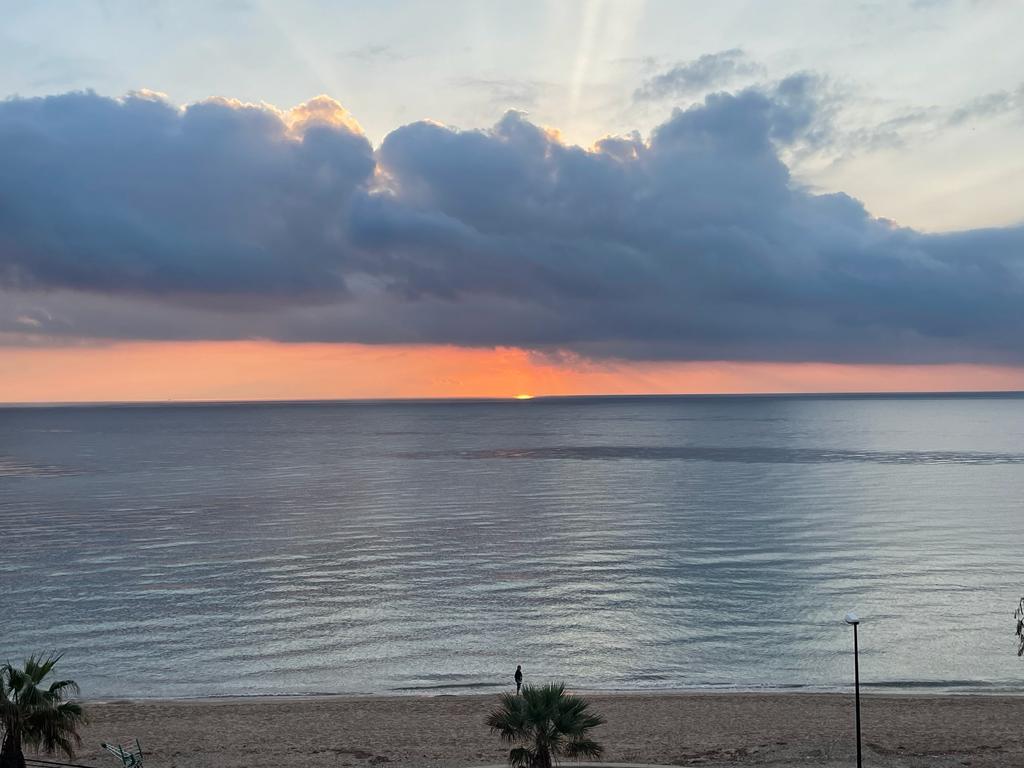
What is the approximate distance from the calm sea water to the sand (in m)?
2.99

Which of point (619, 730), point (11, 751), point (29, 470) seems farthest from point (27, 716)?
point (29, 470)

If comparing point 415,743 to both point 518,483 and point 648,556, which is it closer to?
point 648,556

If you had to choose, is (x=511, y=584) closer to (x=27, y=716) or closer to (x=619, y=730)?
(x=619, y=730)

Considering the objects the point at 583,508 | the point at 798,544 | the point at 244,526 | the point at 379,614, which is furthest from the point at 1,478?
the point at 798,544

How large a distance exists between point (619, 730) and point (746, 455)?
484 feet

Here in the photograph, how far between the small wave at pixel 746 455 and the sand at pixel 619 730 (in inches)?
4915

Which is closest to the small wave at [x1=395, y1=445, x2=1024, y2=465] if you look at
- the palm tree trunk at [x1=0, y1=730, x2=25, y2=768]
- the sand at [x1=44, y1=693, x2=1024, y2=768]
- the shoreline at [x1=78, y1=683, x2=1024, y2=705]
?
the shoreline at [x1=78, y1=683, x2=1024, y2=705]

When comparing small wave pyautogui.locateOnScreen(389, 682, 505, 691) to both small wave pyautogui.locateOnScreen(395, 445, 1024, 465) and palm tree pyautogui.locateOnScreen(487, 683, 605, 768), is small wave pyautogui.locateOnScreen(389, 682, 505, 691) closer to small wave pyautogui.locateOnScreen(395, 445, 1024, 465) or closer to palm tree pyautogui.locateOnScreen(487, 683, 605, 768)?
palm tree pyautogui.locateOnScreen(487, 683, 605, 768)

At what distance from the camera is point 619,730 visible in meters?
34.9

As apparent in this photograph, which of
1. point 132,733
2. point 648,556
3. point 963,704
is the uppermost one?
point 648,556

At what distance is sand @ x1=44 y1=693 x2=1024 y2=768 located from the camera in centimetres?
3177

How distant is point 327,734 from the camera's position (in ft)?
114

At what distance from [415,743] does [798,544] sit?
50.2 m

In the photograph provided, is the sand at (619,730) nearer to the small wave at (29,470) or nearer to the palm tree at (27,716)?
the palm tree at (27,716)
